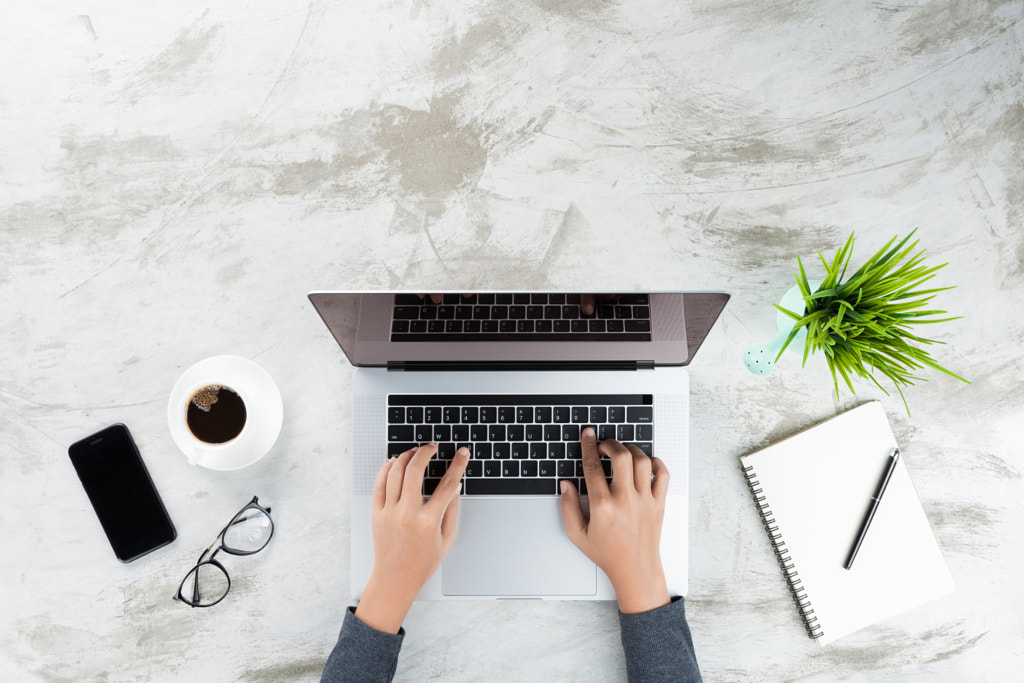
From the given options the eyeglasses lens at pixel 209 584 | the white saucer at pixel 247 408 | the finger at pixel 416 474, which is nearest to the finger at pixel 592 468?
the finger at pixel 416 474

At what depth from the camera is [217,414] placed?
0.92 meters

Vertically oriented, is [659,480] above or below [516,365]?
below

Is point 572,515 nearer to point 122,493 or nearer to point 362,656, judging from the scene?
point 362,656

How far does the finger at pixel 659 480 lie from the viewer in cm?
90

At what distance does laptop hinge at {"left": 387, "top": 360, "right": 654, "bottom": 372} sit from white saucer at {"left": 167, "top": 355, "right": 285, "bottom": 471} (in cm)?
19

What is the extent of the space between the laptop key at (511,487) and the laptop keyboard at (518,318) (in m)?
0.22

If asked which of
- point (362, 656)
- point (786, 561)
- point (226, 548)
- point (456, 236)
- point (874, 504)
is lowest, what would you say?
point (362, 656)

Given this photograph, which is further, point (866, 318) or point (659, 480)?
point (659, 480)

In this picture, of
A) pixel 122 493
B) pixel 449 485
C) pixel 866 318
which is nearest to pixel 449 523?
pixel 449 485

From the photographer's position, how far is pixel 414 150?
95 centimetres

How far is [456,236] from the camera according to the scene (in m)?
0.95

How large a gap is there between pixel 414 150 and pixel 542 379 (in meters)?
0.40

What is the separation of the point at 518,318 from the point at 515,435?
19 cm

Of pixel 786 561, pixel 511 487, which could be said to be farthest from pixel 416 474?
pixel 786 561
